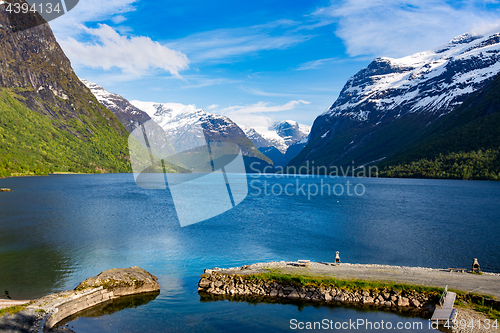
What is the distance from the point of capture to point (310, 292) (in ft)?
92.9

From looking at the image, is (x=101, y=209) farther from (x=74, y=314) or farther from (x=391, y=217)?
(x=391, y=217)

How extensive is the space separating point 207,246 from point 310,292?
2220cm

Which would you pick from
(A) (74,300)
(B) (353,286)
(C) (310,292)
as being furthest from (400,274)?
(A) (74,300)

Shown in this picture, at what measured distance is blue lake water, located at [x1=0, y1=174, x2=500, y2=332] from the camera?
2534 centimetres

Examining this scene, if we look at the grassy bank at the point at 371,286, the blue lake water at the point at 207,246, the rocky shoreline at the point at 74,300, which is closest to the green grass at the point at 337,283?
the grassy bank at the point at 371,286

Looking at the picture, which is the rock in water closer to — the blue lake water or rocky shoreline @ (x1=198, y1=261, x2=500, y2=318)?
the blue lake water

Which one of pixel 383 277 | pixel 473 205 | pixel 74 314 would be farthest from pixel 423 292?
pixel 473 205

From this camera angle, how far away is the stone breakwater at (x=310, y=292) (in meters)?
26.6

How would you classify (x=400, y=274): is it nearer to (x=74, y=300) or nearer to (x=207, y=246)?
(x=207, y=246)

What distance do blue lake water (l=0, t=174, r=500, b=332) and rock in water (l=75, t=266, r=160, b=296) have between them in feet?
5.79

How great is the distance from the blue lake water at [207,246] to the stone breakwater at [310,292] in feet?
4.37

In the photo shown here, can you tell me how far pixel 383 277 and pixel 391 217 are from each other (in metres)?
49.3

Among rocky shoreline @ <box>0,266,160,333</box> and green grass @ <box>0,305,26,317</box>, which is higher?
green grass @ <box>0,305,26,317</box>

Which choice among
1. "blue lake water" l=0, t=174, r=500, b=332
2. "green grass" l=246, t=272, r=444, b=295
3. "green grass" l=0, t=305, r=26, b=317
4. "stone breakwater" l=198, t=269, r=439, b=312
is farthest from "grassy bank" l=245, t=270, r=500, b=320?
"green grass" l=0, t=305, r=26, b=317
